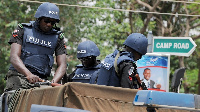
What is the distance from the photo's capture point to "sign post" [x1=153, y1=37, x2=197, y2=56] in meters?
12.5

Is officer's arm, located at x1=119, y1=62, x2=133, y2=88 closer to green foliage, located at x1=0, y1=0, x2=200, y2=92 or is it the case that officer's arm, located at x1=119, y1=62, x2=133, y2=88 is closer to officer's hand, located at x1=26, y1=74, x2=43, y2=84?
officer's hand, located at x1=26, y1=74, x2=43, y2=84

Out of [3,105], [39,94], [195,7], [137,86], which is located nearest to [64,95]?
[39,94]

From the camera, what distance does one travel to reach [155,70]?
12.7 metres

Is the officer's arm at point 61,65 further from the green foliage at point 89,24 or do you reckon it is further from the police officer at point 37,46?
the green foliage at point 89,24

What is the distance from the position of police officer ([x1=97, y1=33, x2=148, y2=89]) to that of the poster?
583 cm

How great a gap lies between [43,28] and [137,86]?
4.72 ft

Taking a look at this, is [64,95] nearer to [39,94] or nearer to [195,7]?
[39,94]

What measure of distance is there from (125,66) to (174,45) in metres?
6.53

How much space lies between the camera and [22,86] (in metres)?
6.18

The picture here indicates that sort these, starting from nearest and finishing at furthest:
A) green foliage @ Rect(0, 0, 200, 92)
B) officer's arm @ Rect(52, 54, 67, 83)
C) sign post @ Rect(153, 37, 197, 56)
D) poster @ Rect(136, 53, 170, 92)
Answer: officer's arm @ Rect(52, 54, 67, 83), sign post @ Rect(153, 37, 197, 56), poster @ Rect(136, 53, 170, 92), green foliage @ Rect(0, 0, 200, 92)

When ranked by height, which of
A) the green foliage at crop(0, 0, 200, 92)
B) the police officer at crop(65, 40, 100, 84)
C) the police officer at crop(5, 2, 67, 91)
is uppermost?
the police officer at crop(5, 2, 67, 91)

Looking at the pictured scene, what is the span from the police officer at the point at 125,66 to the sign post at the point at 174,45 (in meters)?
5.87

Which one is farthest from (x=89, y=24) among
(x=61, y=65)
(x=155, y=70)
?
(x=61, y=65)

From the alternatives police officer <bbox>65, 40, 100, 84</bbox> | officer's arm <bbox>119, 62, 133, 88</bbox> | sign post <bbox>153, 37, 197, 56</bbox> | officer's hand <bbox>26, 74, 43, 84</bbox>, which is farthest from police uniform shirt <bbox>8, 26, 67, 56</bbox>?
sign post <bbox>153, 37, 197, 56</bbox>
